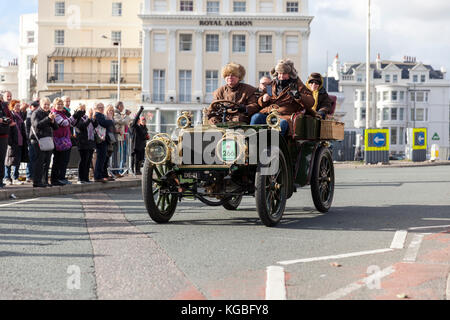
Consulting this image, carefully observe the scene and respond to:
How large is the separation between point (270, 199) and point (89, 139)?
7.23 metres

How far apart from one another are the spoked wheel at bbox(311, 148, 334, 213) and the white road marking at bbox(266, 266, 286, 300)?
4.10 meters

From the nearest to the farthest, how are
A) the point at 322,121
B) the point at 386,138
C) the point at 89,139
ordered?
the point at 322,121 → the point at 89,139 → the point at 386,138

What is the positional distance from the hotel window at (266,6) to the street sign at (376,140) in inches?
1235

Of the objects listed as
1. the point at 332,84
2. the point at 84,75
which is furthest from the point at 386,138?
the point at 332,84

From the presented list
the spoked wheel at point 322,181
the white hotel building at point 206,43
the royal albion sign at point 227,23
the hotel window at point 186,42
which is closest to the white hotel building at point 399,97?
the white hotel building at point 206,43

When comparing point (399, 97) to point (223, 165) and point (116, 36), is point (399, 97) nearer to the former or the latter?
point (116, 36)

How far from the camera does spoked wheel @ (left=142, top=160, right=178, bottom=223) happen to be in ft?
26.1

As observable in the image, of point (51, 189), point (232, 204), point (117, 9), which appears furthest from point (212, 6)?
point (232, 204)

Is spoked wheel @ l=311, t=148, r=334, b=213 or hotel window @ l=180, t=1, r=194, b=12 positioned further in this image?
hotel window @ l=180, t=1, r=194, b=12

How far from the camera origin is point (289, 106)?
8969 millimetres

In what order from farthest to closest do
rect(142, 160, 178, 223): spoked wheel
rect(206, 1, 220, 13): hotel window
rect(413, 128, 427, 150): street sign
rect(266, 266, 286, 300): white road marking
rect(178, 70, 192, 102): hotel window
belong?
rect(206, 1, 220, 13): hotel window
rect(178, 70, 192, 102): hotel window
rect(413, 128, 427, 150): street sign
rect(142, 160, 178, 223): spoked wheel
rect(266, 266, 286, 300): white road marking

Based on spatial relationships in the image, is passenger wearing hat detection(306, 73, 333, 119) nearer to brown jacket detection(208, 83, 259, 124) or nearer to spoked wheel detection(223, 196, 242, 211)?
brown jacket detection(208, 83, 259, 124)

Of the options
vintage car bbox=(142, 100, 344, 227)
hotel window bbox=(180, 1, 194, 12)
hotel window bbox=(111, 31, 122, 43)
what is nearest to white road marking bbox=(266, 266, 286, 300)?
vintage car bbox=(142, 100, 344, 227)
